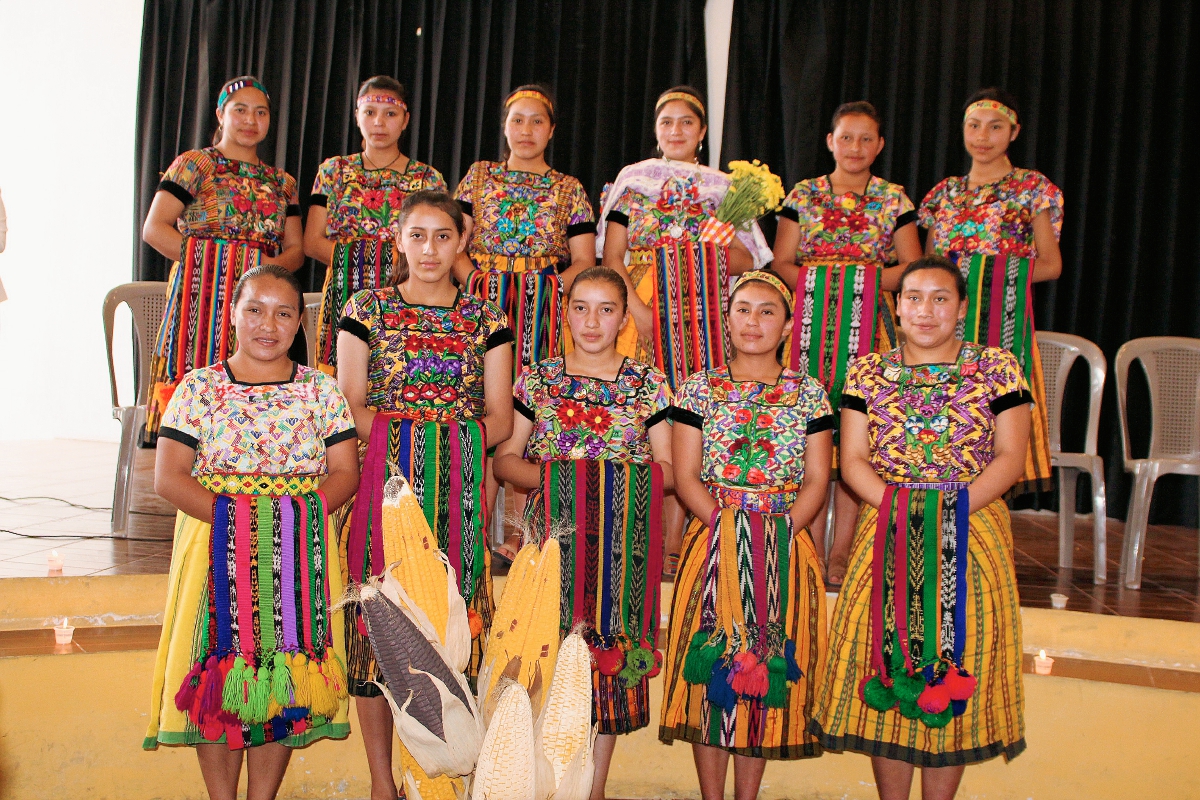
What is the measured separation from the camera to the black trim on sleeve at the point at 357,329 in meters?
2.49

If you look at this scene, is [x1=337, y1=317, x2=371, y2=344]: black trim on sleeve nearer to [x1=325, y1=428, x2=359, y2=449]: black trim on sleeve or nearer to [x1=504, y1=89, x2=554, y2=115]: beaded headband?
[x1=325, y1=428, x2=359, y2=449]: black trim on sleeve

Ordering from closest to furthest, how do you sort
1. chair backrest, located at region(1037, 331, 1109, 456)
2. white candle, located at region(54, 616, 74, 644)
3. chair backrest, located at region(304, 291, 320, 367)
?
white candle, located at region(54, 616, 74, 644) → chair backrest, located at region(1037, 331, 1109, 456) → chair backrest, located at region(304, 291, 320, 367)

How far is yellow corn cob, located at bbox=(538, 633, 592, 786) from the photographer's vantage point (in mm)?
864

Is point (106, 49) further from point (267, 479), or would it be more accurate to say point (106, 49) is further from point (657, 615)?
point (657, 615)

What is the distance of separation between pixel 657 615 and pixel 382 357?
952mm

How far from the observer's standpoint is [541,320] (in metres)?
3.23

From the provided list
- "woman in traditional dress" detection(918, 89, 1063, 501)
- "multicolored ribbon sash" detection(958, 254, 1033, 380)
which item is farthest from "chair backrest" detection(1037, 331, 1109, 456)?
"multicolored ribbon sash" detection(958, 254, 1033, 380)

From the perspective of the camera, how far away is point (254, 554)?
2225 millimetres

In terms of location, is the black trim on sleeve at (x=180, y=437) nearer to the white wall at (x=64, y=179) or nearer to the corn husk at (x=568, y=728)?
the corn husk at (x=568, y=728)

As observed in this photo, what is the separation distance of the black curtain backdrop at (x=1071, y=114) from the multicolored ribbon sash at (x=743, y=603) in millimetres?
3087

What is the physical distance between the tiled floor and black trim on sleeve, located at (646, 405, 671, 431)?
4.57ft

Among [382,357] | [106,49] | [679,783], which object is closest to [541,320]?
[382,357]

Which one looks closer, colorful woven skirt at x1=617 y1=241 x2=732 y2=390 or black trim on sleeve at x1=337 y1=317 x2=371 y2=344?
black trim on sleeve at x1=337 y1=317 x2=371 y2=344

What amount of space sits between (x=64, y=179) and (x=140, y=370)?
330 centimetres
